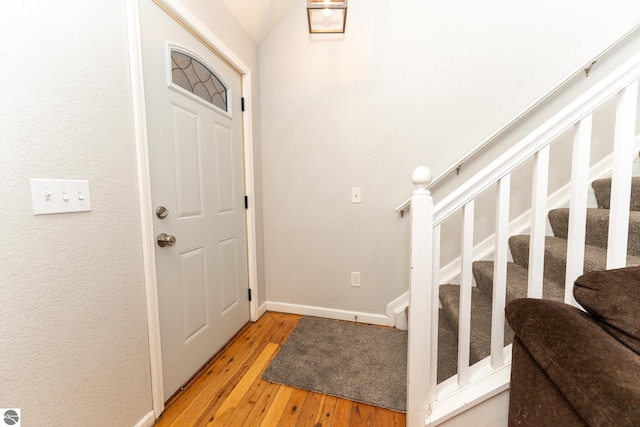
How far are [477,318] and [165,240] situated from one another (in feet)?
5.49

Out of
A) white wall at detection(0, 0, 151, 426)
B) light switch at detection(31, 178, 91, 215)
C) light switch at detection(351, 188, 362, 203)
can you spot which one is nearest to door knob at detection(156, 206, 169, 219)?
white wall at detection(0, 0, 151, 426)

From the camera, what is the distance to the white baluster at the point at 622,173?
2.58ft

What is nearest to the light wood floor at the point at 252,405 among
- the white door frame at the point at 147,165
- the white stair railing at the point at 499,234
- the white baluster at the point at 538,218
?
the white door frame at the point at 147,165

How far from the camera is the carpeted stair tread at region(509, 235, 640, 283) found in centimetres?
103

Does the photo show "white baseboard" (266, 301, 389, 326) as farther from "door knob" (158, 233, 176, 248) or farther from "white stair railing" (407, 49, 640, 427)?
"door knob" (158, 233, 176, 248)

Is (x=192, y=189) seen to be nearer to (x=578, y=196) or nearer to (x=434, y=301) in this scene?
(x=434, y=301)

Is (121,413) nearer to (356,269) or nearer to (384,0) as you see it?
(356,269)

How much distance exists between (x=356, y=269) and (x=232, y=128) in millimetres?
1467

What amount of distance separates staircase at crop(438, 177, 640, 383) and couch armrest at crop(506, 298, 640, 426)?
0.51 m

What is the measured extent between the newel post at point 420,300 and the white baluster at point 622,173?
0.60 meters

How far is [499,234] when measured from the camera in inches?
35.3

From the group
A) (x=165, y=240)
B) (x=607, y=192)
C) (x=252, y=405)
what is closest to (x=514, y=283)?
(x=607, y=192)

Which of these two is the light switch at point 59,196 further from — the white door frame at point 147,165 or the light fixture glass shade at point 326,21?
the light fixture glass shade at point 326,21

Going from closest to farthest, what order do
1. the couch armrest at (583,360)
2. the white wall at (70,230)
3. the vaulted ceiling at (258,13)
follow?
the couch armrest at (583,360) → the white wall at (70,230) → the vaulted ceiling at (258,13)
